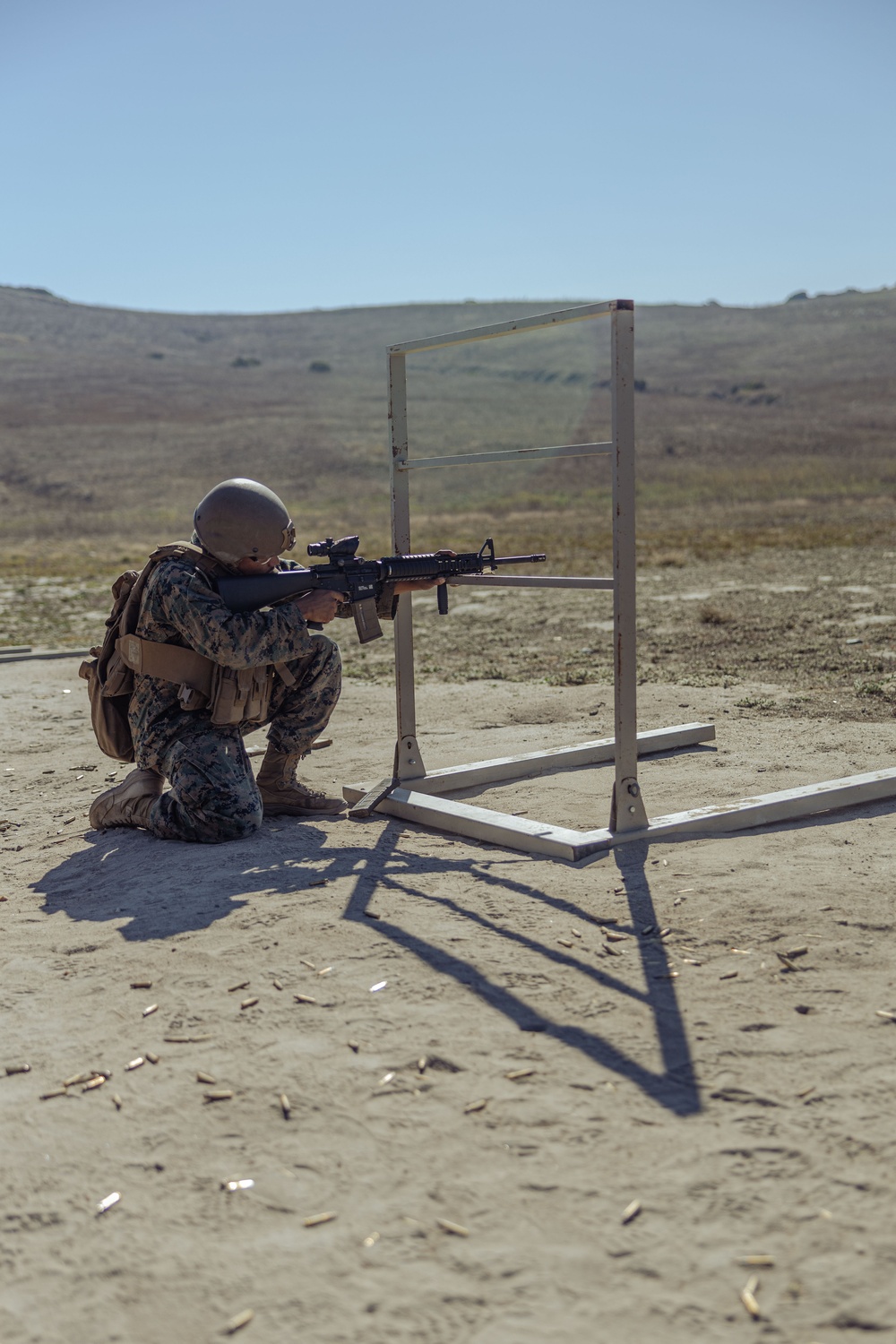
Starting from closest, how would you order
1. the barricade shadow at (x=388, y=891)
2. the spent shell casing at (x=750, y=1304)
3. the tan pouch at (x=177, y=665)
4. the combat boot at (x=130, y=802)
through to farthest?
the spent shell casing at (x=750, y=1304), the barricade shadow at (x=388, y=891), the tan pouch at (x=177, y=665), the combat boot at (x=130, y=802)

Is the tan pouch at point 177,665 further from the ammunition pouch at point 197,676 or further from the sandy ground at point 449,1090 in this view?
the sandy ground at point 449,1090

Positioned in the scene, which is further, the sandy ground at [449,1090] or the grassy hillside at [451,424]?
the grassy hillside at [451,424]

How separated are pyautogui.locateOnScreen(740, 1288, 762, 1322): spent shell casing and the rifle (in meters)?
2.60

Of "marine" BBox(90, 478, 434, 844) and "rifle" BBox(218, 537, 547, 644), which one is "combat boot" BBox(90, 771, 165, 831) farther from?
"rifle" BBox(218, 537, 547, 644)

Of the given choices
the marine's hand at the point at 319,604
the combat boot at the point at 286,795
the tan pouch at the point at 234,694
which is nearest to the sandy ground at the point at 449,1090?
the combat boot at the point at 286,795

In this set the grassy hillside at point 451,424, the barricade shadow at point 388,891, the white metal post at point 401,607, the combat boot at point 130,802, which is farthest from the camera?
the grassy hillside at point 451,424

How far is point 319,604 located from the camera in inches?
162

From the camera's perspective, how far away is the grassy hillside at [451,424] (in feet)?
73.4

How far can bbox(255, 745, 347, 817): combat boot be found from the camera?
14.7 ft

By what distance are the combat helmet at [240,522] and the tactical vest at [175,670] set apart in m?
0.11

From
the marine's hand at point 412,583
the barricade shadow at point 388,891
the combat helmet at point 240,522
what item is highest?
the combat helmet at point 240,522

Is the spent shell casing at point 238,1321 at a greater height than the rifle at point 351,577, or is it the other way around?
the rifle at point 351,577

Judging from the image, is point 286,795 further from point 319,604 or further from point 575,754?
point 575,754

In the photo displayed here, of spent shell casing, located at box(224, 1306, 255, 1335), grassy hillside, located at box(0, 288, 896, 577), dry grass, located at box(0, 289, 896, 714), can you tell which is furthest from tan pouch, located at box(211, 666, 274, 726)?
grassy hillside, located at box(0, 288, 896, 577)
